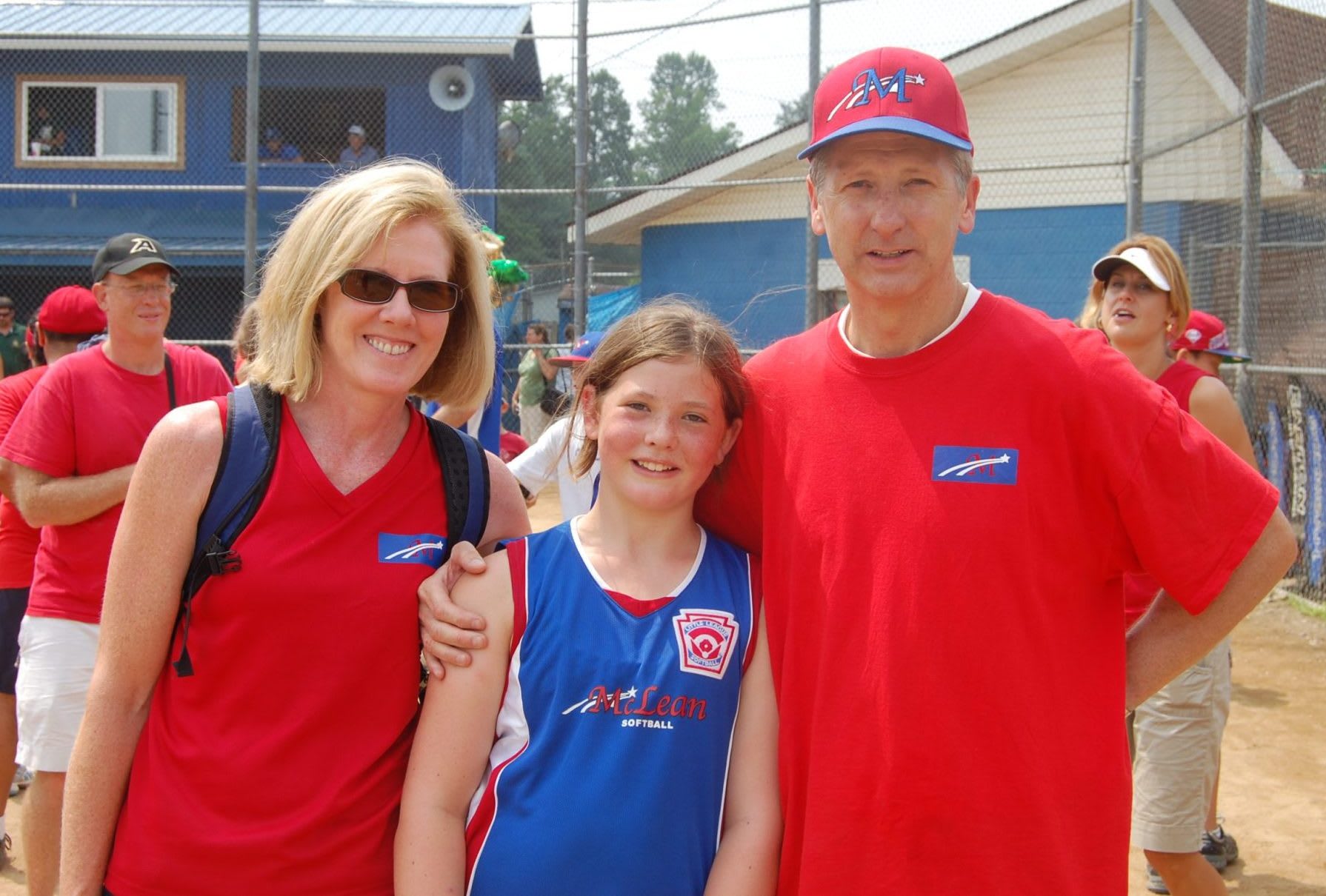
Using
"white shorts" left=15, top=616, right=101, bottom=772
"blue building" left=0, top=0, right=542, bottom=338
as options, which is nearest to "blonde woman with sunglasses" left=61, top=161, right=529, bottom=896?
"white shorts" left=15, top=616, right=101, bottom=772

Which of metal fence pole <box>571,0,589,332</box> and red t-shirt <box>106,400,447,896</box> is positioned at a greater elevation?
metal fence pole <box>571,0,589,332</box>

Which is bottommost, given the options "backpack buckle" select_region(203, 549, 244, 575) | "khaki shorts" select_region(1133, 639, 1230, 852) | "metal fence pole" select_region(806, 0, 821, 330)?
"khaki shorts" select_region(1133, 639, 1230, 852)

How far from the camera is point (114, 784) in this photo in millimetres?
2037

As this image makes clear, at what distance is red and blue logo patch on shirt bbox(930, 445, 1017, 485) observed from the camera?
6.45 feet

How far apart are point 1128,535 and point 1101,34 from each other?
1375 cm

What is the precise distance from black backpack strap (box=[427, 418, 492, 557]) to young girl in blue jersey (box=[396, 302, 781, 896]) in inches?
5.2

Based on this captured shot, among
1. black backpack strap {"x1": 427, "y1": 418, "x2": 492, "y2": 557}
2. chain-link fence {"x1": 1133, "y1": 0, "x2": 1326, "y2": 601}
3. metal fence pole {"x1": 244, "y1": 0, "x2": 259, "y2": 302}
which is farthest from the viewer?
metal fence pole {"x1": 244, "y1": 0, "x2": 259, "y2": 302}

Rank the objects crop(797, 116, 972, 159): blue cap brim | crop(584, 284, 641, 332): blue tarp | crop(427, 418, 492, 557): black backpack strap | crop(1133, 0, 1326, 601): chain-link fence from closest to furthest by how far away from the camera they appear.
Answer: crop(797, 116, 972, 159): blue cap brim < crop(427, 418, 492, 557): black backpack strap < crop(1133, 0, 1326, 601): chain-link fence < crop(584, 284, 641, 332): blue tarp

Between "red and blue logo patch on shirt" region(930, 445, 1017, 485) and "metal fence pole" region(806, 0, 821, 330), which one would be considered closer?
"red and blue logo patch on shirt" region(930, 445, 1017, 485)

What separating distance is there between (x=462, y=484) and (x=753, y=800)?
80 cm

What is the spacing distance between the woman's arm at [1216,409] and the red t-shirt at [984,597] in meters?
2.16

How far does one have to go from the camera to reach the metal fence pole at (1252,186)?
7.91 m

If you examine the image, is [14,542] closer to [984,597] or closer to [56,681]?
[56,681]

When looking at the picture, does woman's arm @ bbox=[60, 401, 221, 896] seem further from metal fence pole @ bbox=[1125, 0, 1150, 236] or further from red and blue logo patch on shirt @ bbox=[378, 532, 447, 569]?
metal fence pole @ bbox=[1125, 0, 1150, 236]
